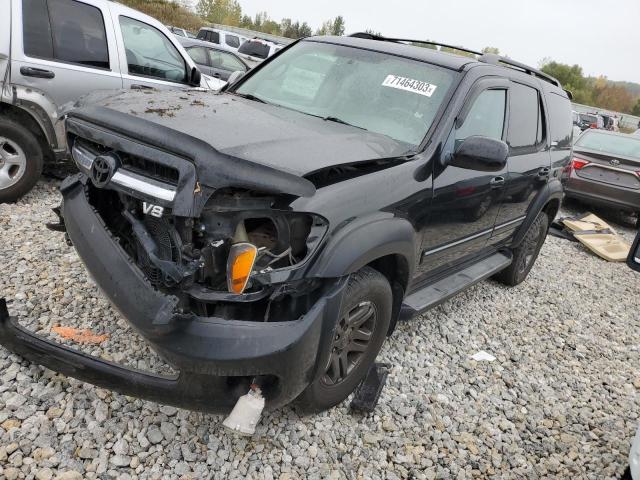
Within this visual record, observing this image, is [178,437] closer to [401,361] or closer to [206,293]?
[206,293]

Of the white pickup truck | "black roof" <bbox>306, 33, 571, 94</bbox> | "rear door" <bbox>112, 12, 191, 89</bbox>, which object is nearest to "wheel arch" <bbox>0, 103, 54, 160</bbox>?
the white pickup truck

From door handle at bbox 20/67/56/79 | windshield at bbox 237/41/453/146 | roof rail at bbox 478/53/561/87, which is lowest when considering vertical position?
door handle at bbox 20/67/56/79

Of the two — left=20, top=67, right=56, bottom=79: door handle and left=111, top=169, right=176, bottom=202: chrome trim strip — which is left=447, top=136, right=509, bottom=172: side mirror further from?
left=20, top=67, right=56, bottom=79: door handle

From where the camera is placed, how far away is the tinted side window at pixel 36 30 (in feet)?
13.8

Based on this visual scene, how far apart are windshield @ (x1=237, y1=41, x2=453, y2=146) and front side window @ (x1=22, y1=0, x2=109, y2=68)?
6.46ft

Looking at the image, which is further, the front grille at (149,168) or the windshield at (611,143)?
the windshield at (611,143)

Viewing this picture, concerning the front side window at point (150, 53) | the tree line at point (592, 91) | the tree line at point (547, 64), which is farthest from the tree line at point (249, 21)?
the front side window at point (150, 53)

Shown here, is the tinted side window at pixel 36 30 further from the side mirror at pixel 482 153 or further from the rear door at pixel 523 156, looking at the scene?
the rear door at pixel 523 156

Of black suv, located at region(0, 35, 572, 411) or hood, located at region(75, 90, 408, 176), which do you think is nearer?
black suv, located at region(0, 35, 572, 411)

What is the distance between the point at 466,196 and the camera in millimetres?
3223

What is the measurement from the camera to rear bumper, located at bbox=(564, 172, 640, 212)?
822 centimetres

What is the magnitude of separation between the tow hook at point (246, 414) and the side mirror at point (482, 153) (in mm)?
1760

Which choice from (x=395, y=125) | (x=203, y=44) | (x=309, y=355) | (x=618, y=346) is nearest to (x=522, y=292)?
(x=618, y=346)

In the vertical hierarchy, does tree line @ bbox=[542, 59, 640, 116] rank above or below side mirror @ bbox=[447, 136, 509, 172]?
below
